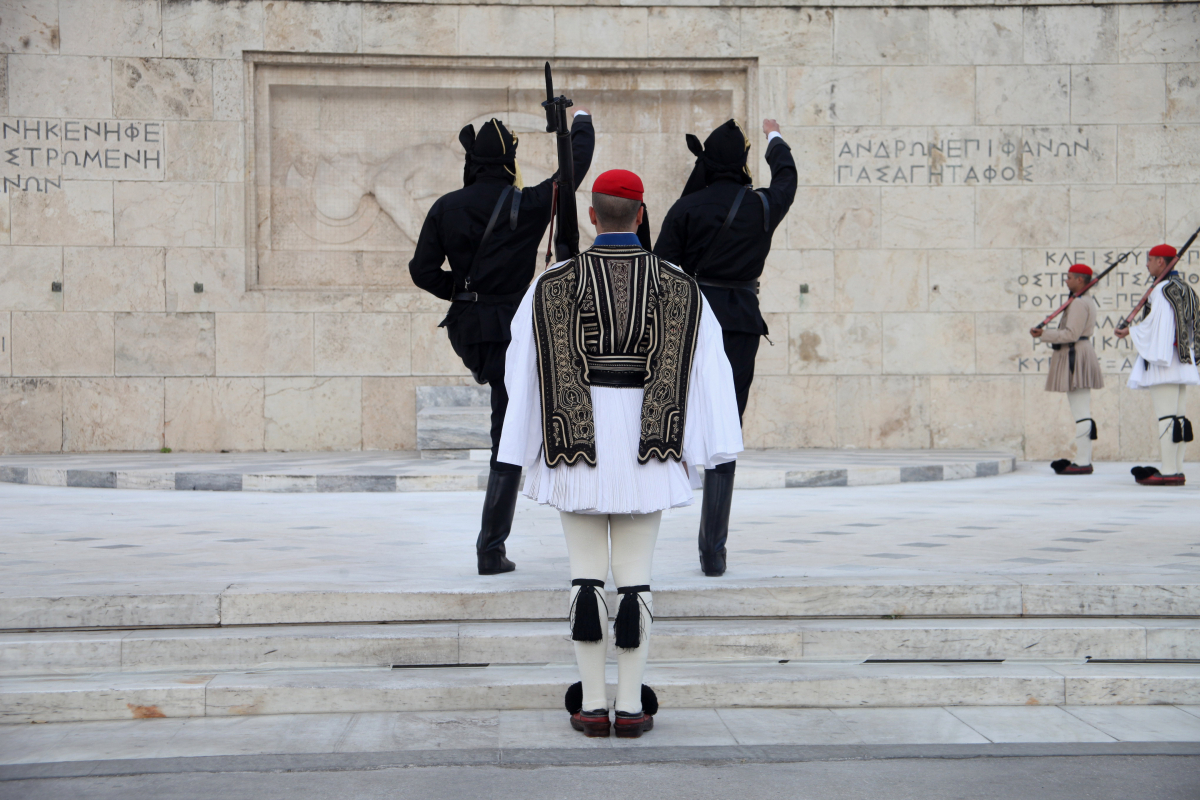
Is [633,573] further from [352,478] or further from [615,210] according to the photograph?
[352,478]

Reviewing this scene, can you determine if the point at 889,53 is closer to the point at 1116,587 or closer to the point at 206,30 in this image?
the point at 206,30

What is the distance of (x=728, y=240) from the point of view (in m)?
5.51

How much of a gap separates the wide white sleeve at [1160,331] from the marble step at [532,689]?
6268mm

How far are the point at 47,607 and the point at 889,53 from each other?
10.9 meters

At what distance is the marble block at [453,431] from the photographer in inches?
461

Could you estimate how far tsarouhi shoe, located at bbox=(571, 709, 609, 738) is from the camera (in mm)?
3842

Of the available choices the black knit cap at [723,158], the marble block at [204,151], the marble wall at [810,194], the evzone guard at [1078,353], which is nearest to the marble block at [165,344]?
the marble wall at [810,194]

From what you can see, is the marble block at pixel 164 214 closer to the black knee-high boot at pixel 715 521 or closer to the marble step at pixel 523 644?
the marble step at pixel 523 644

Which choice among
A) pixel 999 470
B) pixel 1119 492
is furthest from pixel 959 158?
pixel 1119 492

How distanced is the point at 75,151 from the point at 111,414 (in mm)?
2821

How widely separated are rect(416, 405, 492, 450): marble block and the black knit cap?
6.25m

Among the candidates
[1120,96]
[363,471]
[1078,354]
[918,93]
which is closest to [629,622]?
[363,471]

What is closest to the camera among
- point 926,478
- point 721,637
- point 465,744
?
point 465,744

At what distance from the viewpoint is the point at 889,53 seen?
12.9m
